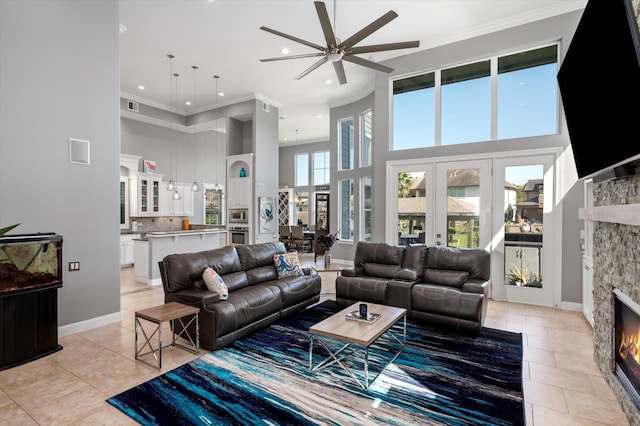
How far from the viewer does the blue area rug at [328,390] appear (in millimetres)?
2213

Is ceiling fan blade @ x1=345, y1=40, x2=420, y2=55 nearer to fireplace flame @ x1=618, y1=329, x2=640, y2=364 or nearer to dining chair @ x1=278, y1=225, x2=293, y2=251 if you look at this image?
fireplace flame @ x1=618, y1=329, x2=640, y2=364

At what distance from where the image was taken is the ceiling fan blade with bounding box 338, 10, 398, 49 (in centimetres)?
297

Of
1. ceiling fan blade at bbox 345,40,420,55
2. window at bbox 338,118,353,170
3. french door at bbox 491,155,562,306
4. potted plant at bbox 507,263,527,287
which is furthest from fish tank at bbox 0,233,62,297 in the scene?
window at bbox 338,118,353,170

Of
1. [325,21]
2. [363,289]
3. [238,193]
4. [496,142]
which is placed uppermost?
[325,21]

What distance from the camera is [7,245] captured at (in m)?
2.88

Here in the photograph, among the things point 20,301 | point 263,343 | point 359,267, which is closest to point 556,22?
point 359,267

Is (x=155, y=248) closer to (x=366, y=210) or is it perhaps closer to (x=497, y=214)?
(x=366, y=210)

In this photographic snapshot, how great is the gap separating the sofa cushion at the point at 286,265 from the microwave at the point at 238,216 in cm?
359

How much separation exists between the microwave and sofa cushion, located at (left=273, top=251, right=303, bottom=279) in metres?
3.59

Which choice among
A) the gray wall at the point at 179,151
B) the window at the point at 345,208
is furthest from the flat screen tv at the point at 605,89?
the gray wall at the point at 179,151

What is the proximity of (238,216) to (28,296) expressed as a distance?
5.31 m

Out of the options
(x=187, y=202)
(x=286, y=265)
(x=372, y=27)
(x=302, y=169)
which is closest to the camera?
(x=372, y=27)

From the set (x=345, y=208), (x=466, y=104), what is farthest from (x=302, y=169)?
(x=466, y=104)

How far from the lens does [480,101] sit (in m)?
5.40
